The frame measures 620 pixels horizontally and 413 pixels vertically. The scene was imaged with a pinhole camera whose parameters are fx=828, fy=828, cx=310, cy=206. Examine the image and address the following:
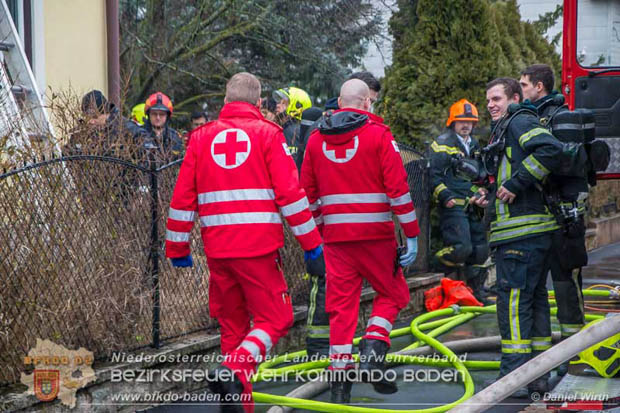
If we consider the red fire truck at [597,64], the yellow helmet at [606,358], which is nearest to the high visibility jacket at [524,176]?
the yellow helmet at [606,358]

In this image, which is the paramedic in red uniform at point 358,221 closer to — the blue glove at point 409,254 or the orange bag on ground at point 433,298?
the blue glove at point 409,254

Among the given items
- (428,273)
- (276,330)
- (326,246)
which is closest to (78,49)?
(428,273)

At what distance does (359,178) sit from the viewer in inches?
215

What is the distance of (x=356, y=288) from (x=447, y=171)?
3432 millimetres

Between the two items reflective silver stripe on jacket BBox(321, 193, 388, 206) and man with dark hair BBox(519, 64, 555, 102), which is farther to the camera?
man with dark hair BBox(519, 64, 555, 102)

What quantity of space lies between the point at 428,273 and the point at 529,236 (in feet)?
12.6

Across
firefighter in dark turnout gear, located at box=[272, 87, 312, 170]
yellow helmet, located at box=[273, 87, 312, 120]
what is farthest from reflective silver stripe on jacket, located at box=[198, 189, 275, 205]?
yellow helmet, located at box=[273, 87, 312, 120]

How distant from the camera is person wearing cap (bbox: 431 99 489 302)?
862cm

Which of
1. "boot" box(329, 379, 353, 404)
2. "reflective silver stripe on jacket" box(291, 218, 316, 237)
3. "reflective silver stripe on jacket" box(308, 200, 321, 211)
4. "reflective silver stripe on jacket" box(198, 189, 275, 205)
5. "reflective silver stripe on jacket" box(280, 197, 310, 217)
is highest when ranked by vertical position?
"reflective silver stripe on jacket" box(198, 189, 275, 205)

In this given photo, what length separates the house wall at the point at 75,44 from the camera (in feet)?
32.6

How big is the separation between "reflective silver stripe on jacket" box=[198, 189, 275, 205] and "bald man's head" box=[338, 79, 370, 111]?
3.66ft

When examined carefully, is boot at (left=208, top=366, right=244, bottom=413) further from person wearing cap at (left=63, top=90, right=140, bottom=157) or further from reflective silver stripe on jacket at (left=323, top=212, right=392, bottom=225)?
person wearing cap at (left=63, top=90, right=140, bottom=157)

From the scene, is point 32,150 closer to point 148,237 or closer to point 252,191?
point 148,237

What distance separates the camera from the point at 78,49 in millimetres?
10336
